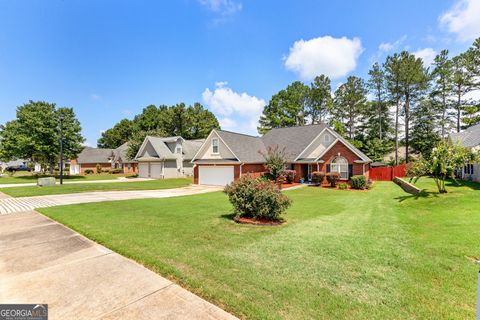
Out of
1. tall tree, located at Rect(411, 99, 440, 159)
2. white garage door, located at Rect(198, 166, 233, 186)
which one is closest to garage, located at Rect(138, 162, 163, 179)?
white garage door, located at Rect(198, 166, 233, 186)

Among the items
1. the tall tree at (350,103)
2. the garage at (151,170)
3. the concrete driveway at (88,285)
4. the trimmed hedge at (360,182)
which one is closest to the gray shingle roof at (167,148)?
the garage at (151,170)

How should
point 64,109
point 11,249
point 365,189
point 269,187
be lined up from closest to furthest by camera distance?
1. point 11,249
2. point 269,187
3. point 365,189
4. point 64,109

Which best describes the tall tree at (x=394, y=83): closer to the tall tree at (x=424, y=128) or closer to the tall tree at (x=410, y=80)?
the tall tree at (x=410, y=80)

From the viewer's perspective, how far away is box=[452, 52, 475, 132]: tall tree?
30495 mm

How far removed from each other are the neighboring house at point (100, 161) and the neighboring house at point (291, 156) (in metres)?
25.7

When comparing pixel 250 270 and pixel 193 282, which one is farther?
pixel 250 270

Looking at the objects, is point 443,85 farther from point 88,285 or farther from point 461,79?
point 88,285

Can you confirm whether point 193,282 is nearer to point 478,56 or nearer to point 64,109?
point 64,109

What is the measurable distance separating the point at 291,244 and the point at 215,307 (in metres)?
3.20

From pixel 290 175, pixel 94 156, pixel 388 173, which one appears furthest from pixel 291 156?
pixel 94 156

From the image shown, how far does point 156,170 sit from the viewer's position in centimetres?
3350

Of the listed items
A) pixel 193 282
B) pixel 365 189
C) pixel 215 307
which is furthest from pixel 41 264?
pixel 365 189

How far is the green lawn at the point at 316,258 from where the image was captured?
3.31 meters

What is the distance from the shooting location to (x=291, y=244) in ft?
19.4
